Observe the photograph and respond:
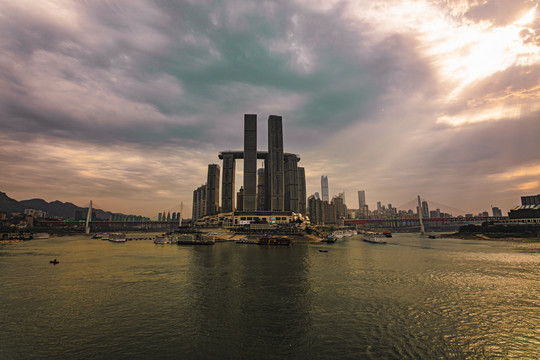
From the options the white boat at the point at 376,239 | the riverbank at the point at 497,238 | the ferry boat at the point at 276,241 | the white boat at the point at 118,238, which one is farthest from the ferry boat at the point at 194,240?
the riverbank at the point at 497,238

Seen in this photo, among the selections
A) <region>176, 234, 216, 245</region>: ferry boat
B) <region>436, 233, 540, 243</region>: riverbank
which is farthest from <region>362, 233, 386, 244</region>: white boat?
<region>176, 234, 216, 245</region>: ferry boat

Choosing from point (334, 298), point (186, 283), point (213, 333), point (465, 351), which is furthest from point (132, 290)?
point (465, 351)

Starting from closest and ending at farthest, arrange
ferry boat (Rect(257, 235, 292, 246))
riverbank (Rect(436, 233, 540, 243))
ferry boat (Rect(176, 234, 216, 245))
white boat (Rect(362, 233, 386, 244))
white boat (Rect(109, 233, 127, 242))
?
ferry boat (Rect(257, 235, 292, 246)), ferry boat (Rect(176, 234, 216, 245)), riverbank (Rect(436, 233, 540, 243)), white boat (Rect(362, 233, 386, 244)), white boat (Rect(109, 233, 127, 242))

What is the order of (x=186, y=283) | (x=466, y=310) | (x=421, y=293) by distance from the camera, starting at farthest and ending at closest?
1. (x=186, y=283)
2. (x=421, y=293)
3. (x=466, y=310)

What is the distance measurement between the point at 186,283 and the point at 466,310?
4240cm

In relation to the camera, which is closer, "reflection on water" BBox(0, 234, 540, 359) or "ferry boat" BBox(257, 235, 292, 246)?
"reflection on water" BBox(0, 234, 540, 359)

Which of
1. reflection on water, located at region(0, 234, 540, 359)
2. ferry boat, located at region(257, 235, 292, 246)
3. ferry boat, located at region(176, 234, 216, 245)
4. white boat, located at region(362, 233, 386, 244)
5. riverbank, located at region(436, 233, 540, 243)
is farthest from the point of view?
white boat, located at region(362, 233, 386, 244)

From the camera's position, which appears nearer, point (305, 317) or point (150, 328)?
point (150, 328)

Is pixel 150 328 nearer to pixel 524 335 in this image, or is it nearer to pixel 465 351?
pixel 465 351

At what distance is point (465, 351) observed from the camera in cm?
2088

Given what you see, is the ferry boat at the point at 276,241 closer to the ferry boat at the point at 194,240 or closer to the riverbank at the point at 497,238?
the ferry boat at the point at 194,240

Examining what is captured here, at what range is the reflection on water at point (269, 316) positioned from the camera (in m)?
21.2

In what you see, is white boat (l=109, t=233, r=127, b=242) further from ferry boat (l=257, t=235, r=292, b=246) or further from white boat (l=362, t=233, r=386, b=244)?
white boat (l=362, t=233, r=386, b=244)

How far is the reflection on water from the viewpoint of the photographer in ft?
69.5
